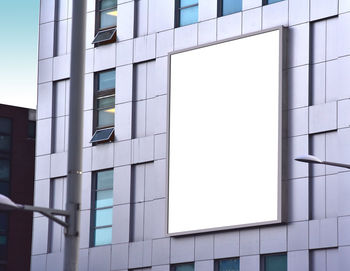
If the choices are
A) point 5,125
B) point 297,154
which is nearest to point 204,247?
point 297,154

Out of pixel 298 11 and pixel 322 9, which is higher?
pixel 298 11

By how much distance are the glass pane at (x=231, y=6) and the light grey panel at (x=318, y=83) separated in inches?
166

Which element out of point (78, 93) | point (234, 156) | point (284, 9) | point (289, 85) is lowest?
point (78, 93)

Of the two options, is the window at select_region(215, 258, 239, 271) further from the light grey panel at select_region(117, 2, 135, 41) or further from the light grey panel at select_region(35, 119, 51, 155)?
the light grey panel at select_region(35, 119, 51, 155)

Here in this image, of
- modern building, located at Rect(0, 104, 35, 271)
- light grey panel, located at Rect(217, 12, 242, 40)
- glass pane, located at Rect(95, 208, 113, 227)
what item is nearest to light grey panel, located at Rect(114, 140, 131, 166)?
glass pane, located at Rect(95, 208, 113, 227)

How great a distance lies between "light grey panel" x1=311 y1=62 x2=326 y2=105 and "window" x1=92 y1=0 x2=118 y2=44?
33.8 feet

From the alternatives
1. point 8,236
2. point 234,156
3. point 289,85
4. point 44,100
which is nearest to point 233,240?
point 234,156

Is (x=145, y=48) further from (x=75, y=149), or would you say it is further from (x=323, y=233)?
(x=75, y=149)

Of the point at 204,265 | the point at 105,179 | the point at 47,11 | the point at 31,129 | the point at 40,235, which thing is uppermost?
the point at 31,129

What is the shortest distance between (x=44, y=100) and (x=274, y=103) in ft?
42.3

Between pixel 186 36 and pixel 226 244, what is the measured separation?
27.1ft

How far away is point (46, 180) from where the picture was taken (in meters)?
45.8

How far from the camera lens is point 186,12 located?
1633 inches

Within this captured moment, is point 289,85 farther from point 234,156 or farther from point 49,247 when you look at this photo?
point 49,247
